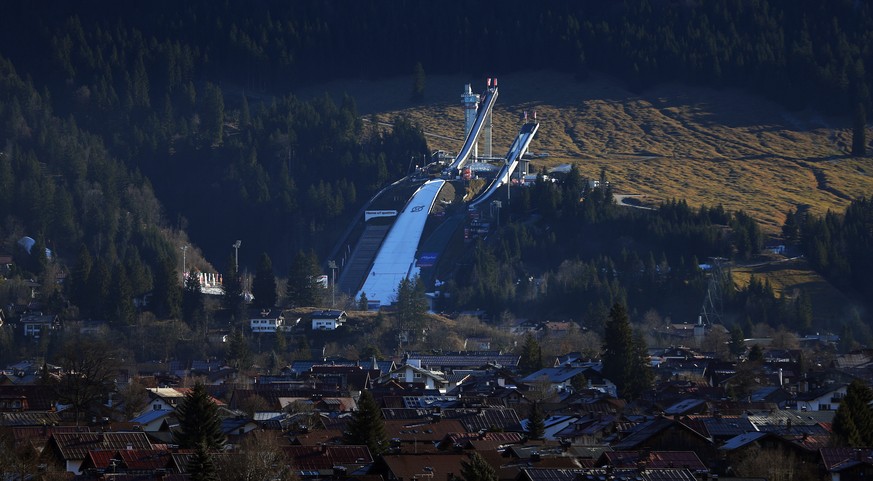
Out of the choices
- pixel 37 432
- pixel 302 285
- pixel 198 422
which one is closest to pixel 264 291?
pixel 302 285

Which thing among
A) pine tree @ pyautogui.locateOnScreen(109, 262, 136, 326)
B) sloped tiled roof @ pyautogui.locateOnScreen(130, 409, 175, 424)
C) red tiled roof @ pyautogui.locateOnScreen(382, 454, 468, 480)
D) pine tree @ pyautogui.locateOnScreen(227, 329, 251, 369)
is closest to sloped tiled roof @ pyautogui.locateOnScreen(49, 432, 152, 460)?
red tiled roof @ pyautogui.locateOnScreen(382, 454, 468, 480)

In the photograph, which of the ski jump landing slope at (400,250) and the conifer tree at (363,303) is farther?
the ski jump landing slope at (400,250)

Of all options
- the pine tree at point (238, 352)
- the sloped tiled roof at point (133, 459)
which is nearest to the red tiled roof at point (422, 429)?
the sloped tiled roof at point (133, 459)

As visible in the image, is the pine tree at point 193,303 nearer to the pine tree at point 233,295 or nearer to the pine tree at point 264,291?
the pine tree at point 233,295

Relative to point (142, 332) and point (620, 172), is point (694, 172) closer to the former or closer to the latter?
point (620, 172)

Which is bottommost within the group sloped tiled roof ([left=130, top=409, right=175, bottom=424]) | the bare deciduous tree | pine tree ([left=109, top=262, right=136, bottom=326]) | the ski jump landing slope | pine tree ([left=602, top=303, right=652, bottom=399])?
the ski jump landing slope

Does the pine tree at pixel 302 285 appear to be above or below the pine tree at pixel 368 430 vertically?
below

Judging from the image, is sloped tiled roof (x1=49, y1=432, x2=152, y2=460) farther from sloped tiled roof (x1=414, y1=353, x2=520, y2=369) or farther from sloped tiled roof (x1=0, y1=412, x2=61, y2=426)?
sloped tiled roof (x1=414, y1=353, x2=520, y2=369)
